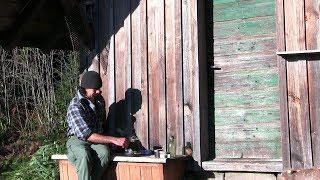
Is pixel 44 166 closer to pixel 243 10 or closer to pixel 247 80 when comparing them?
pixel 247 80

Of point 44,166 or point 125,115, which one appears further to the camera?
point 44,166

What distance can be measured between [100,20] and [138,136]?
1.55 m

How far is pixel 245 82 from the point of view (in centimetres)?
620

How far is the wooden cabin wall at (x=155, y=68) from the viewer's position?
20.6ft

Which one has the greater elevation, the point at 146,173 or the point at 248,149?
the point at 248,149

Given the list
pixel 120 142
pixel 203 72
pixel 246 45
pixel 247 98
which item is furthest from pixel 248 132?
pixel 120 142

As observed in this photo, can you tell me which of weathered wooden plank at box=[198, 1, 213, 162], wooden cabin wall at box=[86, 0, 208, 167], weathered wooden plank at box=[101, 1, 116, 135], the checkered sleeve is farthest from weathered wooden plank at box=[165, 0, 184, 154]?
the checkered sleeve

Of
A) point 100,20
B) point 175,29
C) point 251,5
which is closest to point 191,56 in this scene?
point 175,29

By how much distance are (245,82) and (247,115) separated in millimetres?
370

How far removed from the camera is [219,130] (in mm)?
6340

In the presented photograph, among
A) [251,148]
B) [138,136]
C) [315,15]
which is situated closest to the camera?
[315,15]

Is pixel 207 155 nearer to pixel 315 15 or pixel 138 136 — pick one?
pixel 138 136

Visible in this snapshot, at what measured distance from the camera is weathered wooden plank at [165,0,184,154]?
20.8 ft

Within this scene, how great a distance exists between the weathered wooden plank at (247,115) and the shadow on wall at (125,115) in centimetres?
100
